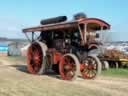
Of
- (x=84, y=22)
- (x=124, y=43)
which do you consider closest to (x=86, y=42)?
(x=84, y=22)

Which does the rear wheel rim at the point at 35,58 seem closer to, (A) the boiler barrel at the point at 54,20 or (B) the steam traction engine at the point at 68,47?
(B) the steam traction engine at the point at 68,47

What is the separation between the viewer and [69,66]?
1419 cm

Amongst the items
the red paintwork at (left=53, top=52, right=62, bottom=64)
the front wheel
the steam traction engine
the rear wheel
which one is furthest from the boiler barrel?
the front wheel

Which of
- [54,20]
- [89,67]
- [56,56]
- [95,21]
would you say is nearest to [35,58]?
[56,56]

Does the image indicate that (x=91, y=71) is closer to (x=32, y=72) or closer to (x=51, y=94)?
(x=32, y=72)

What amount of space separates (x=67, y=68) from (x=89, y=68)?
1.05m

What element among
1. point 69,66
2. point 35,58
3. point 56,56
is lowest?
point 69,66

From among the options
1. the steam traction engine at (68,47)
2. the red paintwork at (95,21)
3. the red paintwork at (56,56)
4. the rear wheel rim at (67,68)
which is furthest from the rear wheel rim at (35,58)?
the red paintwork at (95,21)

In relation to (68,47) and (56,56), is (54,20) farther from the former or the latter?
(56,56)

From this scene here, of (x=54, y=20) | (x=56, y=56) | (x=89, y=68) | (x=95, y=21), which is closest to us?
(x=95, y=21)

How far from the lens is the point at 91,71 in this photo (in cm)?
1474

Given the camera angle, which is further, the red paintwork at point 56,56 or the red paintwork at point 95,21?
the red paintwork at point 56,56

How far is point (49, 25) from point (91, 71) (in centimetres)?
270

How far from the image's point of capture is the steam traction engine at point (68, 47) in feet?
45.8
